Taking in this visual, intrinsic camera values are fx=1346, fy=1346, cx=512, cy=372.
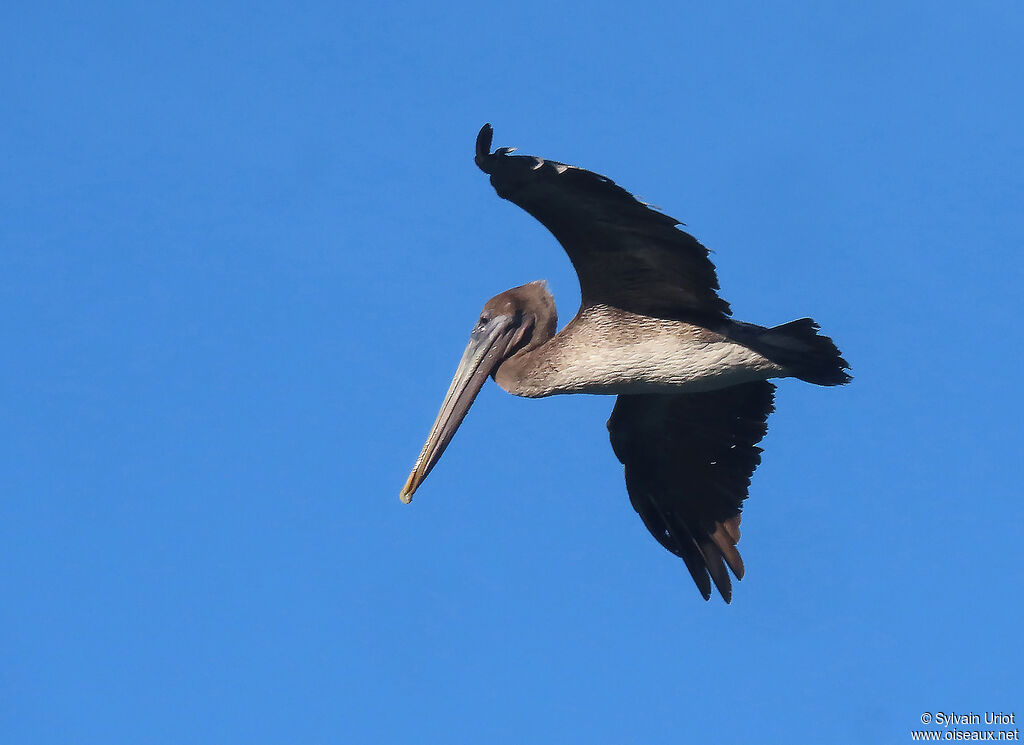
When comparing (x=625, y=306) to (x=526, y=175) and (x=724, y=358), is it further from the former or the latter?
(x=526, y=175)

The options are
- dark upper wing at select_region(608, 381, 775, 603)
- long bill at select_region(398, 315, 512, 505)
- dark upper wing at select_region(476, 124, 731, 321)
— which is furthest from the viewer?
dark upper wing at select_region(608, 381, 775, 603)

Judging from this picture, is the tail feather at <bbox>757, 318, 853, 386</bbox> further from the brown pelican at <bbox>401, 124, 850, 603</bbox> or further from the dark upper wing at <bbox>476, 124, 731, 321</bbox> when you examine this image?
the dark upper wing at <bbox>476, 124, 731, 321</bbox>

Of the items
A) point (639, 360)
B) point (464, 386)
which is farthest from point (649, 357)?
point (464, 386)

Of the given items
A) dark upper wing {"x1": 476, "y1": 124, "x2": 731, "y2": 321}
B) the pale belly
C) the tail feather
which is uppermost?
dark upper wing {"x1": 476, "y1": 124, "x2": 731, "y2": 321}

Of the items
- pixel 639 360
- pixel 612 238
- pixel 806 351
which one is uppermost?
pixel 612 238

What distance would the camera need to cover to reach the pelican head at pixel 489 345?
34.4 feet

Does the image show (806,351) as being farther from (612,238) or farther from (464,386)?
(464,386)

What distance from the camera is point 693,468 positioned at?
11414 mm

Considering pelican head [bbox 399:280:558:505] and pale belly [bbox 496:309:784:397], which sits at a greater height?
pelican head [bbox 399:280:558:505]

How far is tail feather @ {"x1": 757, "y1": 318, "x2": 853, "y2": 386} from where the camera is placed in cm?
930

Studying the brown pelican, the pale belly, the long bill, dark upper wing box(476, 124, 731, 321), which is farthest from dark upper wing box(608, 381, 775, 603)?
dark upper wing box(476, 124, 731, 321)

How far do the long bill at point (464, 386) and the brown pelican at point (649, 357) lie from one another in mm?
11

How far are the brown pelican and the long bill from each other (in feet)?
0.04

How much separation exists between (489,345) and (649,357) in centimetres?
134
